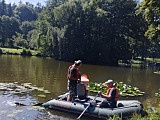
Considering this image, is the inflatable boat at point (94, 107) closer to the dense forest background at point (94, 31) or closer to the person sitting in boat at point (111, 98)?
the person sitting in boat at point (111, 98)

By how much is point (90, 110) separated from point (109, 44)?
3894 centimetres

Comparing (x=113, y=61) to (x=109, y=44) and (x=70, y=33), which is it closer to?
(x=109, y=44)

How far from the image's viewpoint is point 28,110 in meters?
13.9

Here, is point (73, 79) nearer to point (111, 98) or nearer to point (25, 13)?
point (111, 98)

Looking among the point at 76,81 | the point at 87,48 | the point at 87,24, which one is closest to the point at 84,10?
the point at 87,24

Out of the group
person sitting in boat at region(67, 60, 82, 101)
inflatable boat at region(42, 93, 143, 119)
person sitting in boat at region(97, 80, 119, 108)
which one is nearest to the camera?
inflatable boat at region(42, 93, 143, 119)

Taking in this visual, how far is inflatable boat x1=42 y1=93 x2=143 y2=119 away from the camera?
40.7 feet

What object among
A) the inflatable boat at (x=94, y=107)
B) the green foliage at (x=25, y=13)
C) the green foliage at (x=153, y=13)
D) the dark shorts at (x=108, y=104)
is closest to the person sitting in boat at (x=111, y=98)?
the dark shorts at (x=108, y=104)

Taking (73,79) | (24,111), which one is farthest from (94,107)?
(24,111)

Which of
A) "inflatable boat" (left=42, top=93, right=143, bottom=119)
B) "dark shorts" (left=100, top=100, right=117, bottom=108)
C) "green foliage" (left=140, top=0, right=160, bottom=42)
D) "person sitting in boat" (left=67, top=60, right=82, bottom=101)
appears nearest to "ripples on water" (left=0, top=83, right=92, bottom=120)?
"inflatable boat" (left=42, top=93, right=143, bottom=119)

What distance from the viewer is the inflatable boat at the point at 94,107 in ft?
40.7

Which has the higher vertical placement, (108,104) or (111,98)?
(111,98)

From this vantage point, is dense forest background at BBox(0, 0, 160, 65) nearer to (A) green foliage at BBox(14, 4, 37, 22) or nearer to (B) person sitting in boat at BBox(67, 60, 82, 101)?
(B) person sitting in boat at BBox(67, 60, 82, 101)

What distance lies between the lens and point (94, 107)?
42.7 feet
